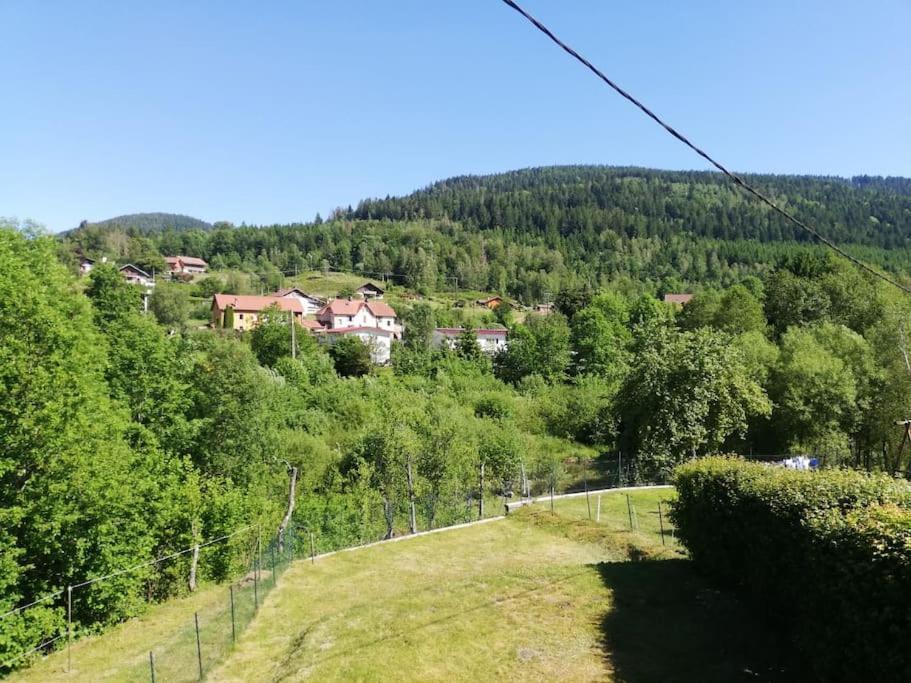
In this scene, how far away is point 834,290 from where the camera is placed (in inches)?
2076

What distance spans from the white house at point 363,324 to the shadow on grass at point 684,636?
6480 centimetres

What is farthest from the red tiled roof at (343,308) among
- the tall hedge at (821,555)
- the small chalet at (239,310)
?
the tall hedge at (821,555)

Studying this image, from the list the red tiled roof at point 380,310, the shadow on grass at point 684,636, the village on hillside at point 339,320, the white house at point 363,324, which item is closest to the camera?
the shadow on grass at point 684,636

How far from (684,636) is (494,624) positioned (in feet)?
12.7

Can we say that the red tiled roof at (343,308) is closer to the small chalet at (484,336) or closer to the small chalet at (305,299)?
the small chalet at (305,299)

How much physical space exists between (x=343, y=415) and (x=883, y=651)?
45.2 metres

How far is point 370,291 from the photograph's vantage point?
129125 millimetres

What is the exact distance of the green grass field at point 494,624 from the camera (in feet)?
34.4

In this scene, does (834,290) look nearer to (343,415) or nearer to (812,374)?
A: (812,374)

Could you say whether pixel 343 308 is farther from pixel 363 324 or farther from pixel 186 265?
pixel 186 265

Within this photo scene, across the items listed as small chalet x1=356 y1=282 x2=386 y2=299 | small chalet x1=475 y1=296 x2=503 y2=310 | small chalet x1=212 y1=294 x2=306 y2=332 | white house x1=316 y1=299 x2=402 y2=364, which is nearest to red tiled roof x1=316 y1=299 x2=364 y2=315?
white house x1=316 y1=299 x2=402 y2=364

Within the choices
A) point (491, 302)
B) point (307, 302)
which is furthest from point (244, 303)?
point (491, 302)

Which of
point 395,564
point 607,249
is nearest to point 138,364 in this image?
point 395,564

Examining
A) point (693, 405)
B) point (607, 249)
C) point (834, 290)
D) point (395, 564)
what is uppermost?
point (607, 249)
